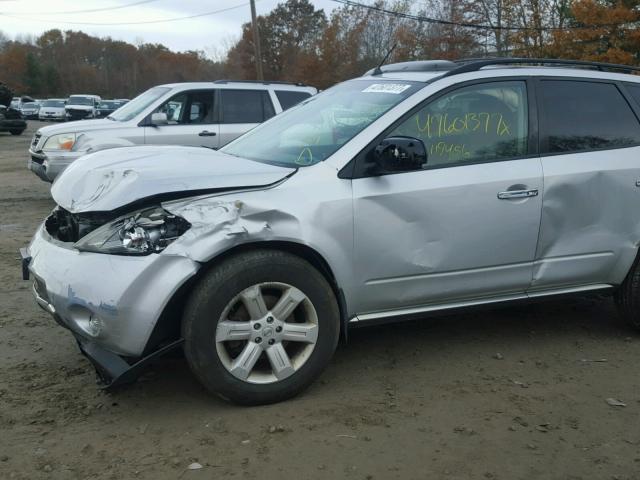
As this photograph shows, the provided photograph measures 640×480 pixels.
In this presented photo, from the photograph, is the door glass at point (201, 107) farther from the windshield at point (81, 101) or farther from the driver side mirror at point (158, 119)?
the windshield at point (81, 101)

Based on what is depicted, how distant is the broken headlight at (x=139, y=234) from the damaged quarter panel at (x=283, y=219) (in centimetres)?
4

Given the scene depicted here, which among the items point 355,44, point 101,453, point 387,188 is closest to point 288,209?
point 387,188

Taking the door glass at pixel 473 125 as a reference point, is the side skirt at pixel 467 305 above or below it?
below

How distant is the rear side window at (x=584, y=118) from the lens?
4.20m

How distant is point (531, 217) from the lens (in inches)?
157

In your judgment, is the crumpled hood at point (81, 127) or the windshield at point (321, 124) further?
the crumpled hood at point (81, 127)

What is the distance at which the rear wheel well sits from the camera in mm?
3250

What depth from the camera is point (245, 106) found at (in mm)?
10086

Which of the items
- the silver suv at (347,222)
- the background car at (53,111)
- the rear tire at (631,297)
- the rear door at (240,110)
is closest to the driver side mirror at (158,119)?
the rear door at (240,110)

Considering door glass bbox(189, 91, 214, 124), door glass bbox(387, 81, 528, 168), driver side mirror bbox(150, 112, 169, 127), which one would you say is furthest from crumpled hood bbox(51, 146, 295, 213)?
door glass bbox(189, 91, 214, 124)

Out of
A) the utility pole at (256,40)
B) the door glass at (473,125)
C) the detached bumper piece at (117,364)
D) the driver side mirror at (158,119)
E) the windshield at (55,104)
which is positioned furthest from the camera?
the windshield at (55,104)

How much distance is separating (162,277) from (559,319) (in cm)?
321

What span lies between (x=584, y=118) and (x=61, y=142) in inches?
304

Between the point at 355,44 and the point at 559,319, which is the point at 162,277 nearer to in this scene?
the point at 559,319
